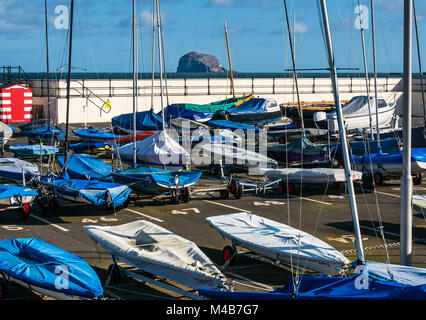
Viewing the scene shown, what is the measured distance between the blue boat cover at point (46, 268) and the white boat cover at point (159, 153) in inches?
515

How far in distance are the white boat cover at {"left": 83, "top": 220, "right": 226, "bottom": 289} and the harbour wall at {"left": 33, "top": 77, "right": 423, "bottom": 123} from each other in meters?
30.2

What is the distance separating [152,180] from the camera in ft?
72.6

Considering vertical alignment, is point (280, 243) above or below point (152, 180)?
below

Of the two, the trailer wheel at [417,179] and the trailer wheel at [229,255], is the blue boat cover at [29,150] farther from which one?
the trailer wheel at [229,255]

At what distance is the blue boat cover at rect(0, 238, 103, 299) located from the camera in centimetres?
1205

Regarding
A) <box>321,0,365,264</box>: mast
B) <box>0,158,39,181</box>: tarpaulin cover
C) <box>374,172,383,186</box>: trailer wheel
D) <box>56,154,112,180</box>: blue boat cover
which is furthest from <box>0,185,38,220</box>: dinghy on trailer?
<box>374,172,383,186</box>: trailer wheel

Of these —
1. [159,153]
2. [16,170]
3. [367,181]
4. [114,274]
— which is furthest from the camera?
[159,153]

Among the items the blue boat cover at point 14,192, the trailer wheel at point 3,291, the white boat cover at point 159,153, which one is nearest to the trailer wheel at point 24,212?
the blue boat cover at point 14,192

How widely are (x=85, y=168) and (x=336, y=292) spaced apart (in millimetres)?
14827

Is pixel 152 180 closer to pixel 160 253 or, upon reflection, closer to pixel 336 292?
pixel 160 253

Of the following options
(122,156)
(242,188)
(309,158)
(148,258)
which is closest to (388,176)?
(309,158)

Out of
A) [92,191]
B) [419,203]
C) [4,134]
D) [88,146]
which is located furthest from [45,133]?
[419,203]

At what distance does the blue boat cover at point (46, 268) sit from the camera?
12047mm

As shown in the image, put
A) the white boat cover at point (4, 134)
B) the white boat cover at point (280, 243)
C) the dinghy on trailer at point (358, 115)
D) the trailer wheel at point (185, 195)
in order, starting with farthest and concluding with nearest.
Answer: the dinghy on trailer at point (358, 115)
the white boat cover at point (4, 134)
the trailer wheel at point (185, 195)
the white boat cover at point (280, 243)
